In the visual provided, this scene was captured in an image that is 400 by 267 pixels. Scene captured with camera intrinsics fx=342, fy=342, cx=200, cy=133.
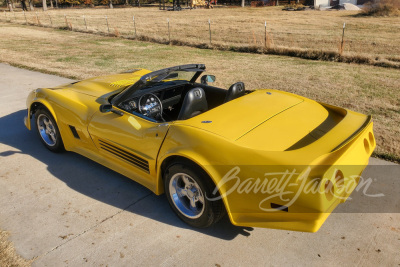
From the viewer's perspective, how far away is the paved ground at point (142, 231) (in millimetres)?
2895

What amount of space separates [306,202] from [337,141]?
81cm

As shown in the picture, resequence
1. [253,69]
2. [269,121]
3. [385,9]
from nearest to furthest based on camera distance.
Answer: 1. [269,121]
2. [253,69]
3. [385,9]

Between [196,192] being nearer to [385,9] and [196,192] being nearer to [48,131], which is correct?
[48,131]

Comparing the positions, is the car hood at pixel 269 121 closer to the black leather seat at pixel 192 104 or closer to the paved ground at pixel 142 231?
the black leather seat at pixel 192 104

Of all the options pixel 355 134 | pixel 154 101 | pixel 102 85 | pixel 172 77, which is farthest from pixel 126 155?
pixel 355 134

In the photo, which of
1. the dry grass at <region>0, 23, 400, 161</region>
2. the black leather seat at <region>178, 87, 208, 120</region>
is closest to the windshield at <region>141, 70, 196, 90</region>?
the black leather seat at <region>178, 87, 208, 120</region>

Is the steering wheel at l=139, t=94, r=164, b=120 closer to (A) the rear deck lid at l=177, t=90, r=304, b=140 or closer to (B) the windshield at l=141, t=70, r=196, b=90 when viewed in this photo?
(B) the windshield at l=141, t=70, r=196, b=90

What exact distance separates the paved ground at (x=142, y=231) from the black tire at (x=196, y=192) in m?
0.13

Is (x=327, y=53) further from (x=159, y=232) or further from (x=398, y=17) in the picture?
(x=398, y=17)

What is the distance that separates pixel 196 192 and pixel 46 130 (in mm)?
2700

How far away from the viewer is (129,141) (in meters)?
3.54

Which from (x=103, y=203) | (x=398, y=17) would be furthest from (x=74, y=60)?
(x=398, y=17)

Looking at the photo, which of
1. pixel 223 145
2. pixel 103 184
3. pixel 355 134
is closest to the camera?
pixel 223 145

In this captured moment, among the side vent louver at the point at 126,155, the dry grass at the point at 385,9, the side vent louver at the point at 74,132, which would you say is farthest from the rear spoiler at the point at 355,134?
the dry grass at the point at 385,9
